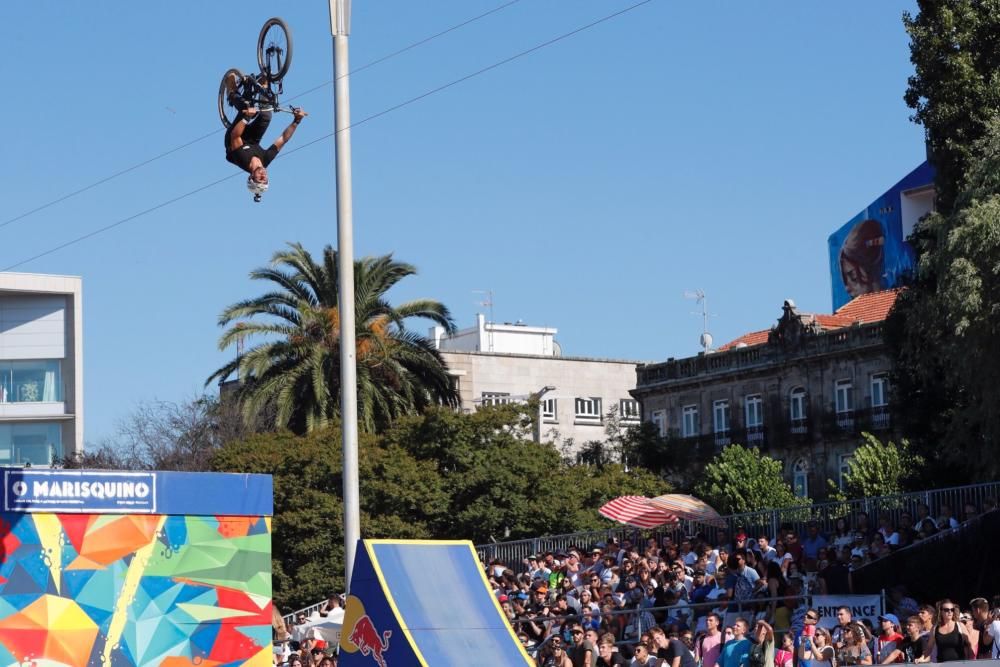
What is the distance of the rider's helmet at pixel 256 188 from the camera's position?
51.2ft

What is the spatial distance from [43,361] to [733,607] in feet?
187

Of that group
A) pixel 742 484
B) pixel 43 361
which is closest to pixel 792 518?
pixel 742 484

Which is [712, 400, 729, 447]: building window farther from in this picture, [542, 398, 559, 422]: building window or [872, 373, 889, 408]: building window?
[542, 398, 559, 422]: building window

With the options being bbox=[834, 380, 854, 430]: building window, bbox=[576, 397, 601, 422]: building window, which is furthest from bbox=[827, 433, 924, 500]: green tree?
bbox=[576, 397, 601, 422]: building window

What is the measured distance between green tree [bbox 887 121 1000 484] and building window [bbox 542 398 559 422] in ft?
201

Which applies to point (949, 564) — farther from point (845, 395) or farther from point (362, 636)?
point (845, 395)

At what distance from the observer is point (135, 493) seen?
20.6 m

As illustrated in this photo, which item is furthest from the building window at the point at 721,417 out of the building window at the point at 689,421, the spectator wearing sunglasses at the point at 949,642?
the spectator wearing sunglasses at the point at 949,642

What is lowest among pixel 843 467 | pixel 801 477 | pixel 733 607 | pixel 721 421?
pixel 733 607

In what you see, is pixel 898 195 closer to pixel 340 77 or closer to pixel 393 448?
pixel 393 448

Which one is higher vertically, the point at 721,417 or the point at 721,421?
the point at 721,417

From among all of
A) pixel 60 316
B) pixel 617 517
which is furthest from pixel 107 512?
pixel 60 316

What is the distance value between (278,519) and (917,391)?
17.7 m

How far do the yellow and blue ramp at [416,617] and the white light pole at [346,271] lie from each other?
39cm
